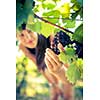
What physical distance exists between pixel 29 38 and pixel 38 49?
0.09 m

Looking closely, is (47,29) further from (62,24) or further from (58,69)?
(58,69)

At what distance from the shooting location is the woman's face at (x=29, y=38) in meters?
1.53

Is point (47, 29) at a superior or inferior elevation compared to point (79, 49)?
superior

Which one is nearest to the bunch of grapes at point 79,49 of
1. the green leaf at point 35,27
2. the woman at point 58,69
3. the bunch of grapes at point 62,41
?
the bunch of grapes at point 62,41

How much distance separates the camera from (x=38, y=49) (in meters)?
1.52

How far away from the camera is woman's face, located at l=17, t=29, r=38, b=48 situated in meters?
1.53

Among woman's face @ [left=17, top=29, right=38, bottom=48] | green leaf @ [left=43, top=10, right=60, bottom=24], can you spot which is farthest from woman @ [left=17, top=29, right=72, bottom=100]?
green leaf @ [left=43, top=10, right=60, bottom=24]

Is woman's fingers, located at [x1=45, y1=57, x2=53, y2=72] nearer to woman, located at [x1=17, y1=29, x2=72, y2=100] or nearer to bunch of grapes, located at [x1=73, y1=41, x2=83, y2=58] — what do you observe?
woman, located at [x1=17, y1=29, x2=72, y2=100]

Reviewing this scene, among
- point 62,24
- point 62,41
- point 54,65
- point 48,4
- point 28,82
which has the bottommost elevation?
point 28,82

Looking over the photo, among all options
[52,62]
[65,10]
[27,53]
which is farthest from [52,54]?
[65,10]
